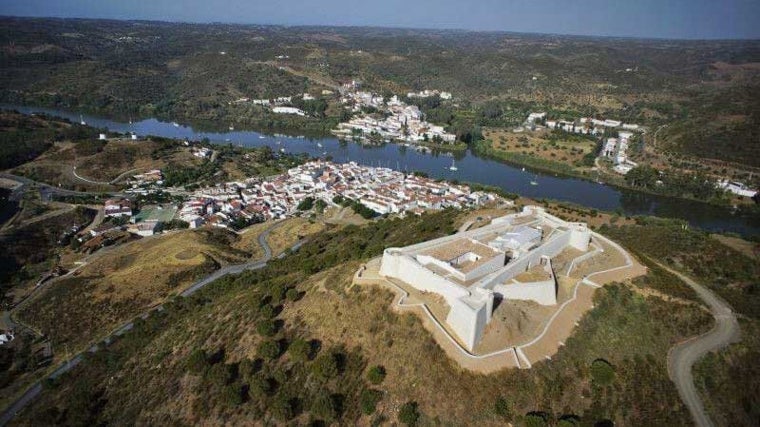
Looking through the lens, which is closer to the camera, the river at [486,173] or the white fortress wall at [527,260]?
the white fortress wall at [527,260]

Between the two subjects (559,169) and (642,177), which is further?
(559,169)

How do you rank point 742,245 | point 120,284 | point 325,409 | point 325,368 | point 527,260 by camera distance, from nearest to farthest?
point 325,409 < point 325,368 < point 527,260 < point 120,284 < point 742,245

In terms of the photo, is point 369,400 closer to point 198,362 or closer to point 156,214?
point 198,362

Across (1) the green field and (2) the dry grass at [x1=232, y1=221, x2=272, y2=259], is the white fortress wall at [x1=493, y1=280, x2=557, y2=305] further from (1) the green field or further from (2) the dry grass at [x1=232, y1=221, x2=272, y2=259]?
(1) the green field

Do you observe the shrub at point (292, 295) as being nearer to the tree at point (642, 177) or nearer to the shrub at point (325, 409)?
the shrub at point (325, 409)

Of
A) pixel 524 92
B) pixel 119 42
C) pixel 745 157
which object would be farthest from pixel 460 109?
pixel 119 42

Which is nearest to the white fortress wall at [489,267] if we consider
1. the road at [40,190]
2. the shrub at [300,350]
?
the shrub at [300,350]

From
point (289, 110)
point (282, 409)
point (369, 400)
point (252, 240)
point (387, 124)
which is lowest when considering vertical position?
point (289, 110)

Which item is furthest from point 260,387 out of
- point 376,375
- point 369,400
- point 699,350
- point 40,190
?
point 40,190
